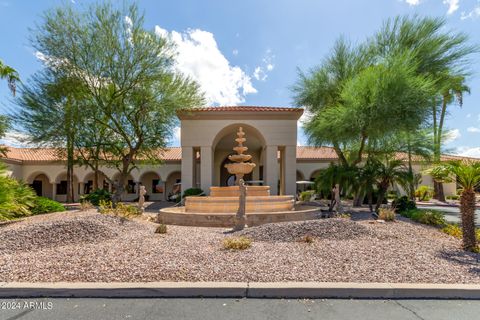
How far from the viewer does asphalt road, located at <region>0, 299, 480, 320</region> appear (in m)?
3.34

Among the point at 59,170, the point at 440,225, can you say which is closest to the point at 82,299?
the point at 440,225

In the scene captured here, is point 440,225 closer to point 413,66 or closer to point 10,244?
point 413,66

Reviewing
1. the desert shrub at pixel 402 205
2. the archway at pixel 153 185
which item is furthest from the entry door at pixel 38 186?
the desert shrub at pixel 402 205

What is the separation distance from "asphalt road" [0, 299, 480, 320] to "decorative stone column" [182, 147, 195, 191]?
1415 cm

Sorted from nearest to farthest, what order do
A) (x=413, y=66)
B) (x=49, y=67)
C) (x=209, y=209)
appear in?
(x=209, y=209), (x=413, y=66), (x=49, y=67)

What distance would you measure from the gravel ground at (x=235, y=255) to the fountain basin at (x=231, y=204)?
3.33m

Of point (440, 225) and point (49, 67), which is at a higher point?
point (49, 67)

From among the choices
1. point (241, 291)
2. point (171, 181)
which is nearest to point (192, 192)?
point (171, 181)

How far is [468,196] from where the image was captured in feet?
21.2

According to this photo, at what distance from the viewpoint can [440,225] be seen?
9.24m

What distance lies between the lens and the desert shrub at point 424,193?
83.2 feet

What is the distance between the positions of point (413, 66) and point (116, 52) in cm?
1666

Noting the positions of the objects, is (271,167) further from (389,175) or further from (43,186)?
(43,186)

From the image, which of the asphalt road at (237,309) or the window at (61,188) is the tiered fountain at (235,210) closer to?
the asphalt road at (237,309)
